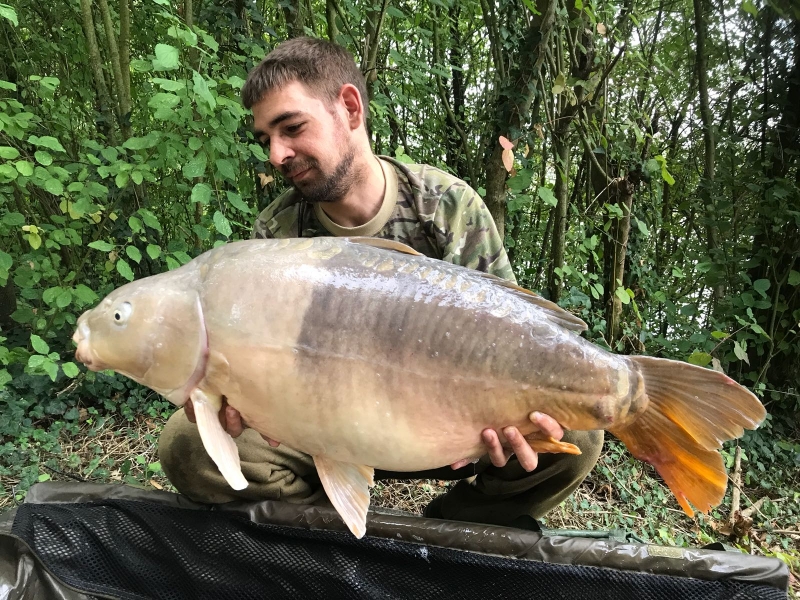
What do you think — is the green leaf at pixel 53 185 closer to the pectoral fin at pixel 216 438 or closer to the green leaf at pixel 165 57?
the green leaf at pixel 165 57

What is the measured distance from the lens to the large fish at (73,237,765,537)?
0.94 meters

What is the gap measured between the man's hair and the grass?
1.32 m

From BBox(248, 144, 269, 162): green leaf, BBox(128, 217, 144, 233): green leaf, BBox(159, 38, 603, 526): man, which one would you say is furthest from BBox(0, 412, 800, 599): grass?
BBox(248, 144, 269, 162): green leaf

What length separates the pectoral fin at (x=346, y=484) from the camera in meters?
1.01

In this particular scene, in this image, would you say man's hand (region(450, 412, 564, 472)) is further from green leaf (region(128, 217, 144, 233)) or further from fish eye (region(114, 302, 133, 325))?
green leaf (region(128, 217, 144, 233))

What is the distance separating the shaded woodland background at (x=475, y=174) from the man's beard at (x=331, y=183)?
485 millimetres

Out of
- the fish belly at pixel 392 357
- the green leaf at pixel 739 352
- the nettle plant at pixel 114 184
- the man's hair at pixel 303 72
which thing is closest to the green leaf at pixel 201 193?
the nettle plant at pixel 114 184

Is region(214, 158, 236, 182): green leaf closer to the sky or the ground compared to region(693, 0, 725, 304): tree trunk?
closer to the ground

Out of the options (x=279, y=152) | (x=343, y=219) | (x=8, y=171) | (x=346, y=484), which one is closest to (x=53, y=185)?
(x=8, y=171)

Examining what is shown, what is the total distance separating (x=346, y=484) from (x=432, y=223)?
792 mm

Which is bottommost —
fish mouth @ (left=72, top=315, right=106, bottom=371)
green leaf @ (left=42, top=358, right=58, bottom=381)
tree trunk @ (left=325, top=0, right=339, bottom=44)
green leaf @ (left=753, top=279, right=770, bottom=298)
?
green leaf @ (left=42, top=358, right=58, bottom=381)

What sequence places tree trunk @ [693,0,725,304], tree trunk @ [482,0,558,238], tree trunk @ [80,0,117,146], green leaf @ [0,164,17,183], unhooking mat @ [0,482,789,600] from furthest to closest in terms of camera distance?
tree trunk @ [693,0,725,304] < tree trunk @ [80,0,117,146] < tree trunk @ [482,0,558,238] < green leaf @ [0,164,17,183] < unhooking mat @ [0,482,789,600]

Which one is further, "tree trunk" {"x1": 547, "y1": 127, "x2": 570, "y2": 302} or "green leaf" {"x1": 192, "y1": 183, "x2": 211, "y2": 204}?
"tree trunk" {"x1": 547, "y1": 127, "x2": 570, "y2": 302}

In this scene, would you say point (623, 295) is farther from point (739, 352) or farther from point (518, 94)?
point (518, 94)
